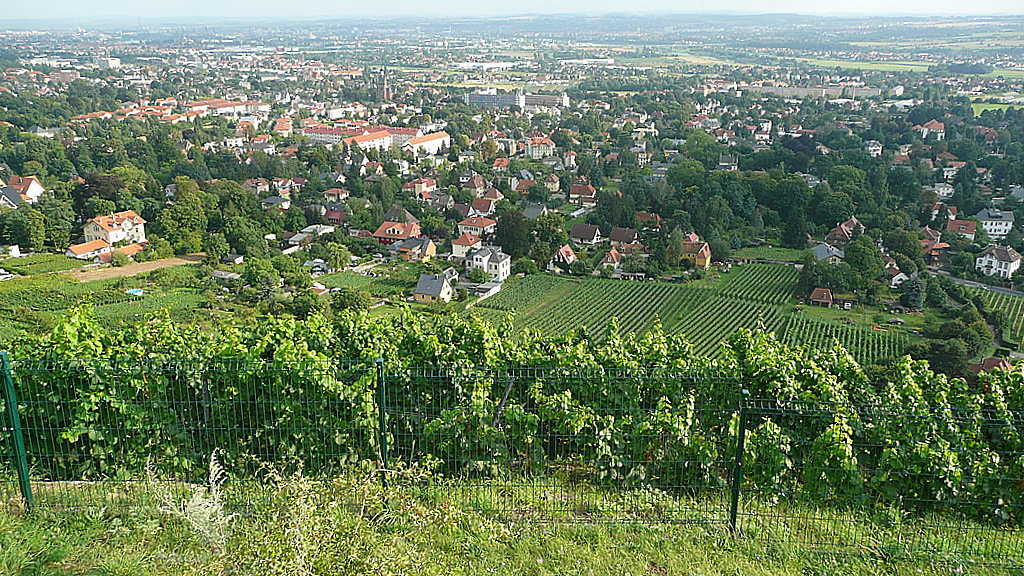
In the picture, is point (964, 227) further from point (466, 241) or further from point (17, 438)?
point (17, 438)

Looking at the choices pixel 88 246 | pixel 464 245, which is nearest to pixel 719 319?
pixel 464 245

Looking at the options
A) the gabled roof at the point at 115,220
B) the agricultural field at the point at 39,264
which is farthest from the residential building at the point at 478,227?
the agricultural field at the point at 39,264

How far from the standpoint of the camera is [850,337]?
53.9 feet

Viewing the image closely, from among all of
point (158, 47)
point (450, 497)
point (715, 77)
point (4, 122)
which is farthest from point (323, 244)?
point (158, 47)

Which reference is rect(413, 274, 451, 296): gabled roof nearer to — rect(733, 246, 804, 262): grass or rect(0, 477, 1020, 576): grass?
rect(733, 246, 804, 262): grass

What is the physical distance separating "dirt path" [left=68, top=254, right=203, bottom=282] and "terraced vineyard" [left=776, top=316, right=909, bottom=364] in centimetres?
1549

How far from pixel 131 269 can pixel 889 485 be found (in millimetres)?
20889

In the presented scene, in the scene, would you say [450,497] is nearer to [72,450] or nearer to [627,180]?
[72,450]

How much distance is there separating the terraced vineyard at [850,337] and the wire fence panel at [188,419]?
13126 millimetres

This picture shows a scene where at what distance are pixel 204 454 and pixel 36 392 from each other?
0.79 metres

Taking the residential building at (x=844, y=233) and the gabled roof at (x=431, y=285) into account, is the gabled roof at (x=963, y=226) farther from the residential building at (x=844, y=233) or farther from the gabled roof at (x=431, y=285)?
the gabled roof at (x=431, y=285)

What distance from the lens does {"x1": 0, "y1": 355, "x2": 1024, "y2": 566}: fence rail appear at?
132 inches

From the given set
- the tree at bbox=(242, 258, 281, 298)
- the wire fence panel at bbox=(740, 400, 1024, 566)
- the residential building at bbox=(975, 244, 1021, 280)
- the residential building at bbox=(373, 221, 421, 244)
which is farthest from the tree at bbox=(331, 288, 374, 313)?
the residential building at bbox=(975, 244, 1021, 280)

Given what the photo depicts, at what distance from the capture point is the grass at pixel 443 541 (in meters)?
2.70
